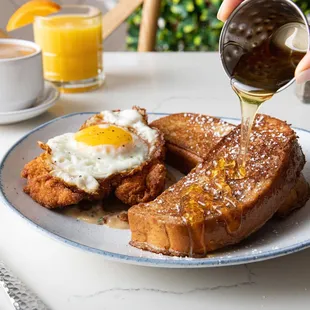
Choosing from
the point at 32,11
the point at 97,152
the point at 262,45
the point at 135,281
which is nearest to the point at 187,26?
the point at 32,11

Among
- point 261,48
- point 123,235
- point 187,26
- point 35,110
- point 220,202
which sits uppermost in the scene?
point 261,48

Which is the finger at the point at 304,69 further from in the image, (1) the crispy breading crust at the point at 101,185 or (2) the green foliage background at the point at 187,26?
(2) the green foliage background at the point at 187,26

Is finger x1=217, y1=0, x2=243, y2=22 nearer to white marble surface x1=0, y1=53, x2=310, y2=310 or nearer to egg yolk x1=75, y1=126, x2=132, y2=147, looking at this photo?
egg yolk x1=75, y1=126, x2=132, y2=147

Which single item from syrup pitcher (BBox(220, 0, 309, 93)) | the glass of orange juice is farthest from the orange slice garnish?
syrup pitcher (BBox(220, 0, 309, 93))

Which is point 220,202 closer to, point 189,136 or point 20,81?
point 189,136

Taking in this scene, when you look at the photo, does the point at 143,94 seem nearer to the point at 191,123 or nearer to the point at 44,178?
the point at 191,123

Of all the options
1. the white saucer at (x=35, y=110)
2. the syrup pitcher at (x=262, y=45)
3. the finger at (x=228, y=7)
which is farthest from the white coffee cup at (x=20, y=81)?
the syrup pitcher at (x=262, y=45)
